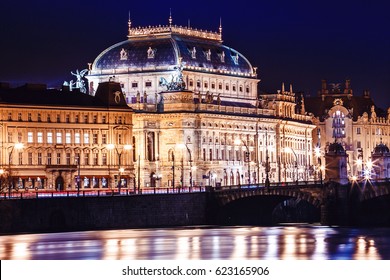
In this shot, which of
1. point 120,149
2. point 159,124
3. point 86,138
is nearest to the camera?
point 86,138

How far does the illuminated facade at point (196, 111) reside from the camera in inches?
6501

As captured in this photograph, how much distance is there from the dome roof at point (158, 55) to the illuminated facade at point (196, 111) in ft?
0.35

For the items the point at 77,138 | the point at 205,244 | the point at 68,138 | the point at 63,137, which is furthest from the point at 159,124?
the point at 205,244

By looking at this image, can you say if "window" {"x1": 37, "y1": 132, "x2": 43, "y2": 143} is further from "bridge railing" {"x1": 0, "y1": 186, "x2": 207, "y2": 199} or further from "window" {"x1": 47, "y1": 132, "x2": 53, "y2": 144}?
"bridge railing" {"x1": 0, "y1": 186, "x2": 207, "y2": 199}

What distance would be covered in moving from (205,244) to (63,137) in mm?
52631

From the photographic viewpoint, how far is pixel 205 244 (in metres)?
97.3

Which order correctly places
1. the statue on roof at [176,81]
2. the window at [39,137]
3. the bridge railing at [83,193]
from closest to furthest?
1. the bridge railing at [83,193]
2. the window at [39,137]
3. the statue on roof at [176,81]

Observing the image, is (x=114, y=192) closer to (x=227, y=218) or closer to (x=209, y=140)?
(x=227, y=218)

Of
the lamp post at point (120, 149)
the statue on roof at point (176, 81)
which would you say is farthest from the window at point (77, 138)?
the statue on roof at point (176, 81)

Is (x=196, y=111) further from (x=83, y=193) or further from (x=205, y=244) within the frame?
(x=205, y=244)

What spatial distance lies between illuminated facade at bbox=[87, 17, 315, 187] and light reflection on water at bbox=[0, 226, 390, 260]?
139 ft

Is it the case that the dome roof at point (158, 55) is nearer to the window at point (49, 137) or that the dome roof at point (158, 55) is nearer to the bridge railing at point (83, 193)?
the window at point (49, 137)

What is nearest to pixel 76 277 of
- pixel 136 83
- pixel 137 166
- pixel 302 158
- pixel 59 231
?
pixel 59 231

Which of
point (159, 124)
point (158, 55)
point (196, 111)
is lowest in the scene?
point (159, 124)
